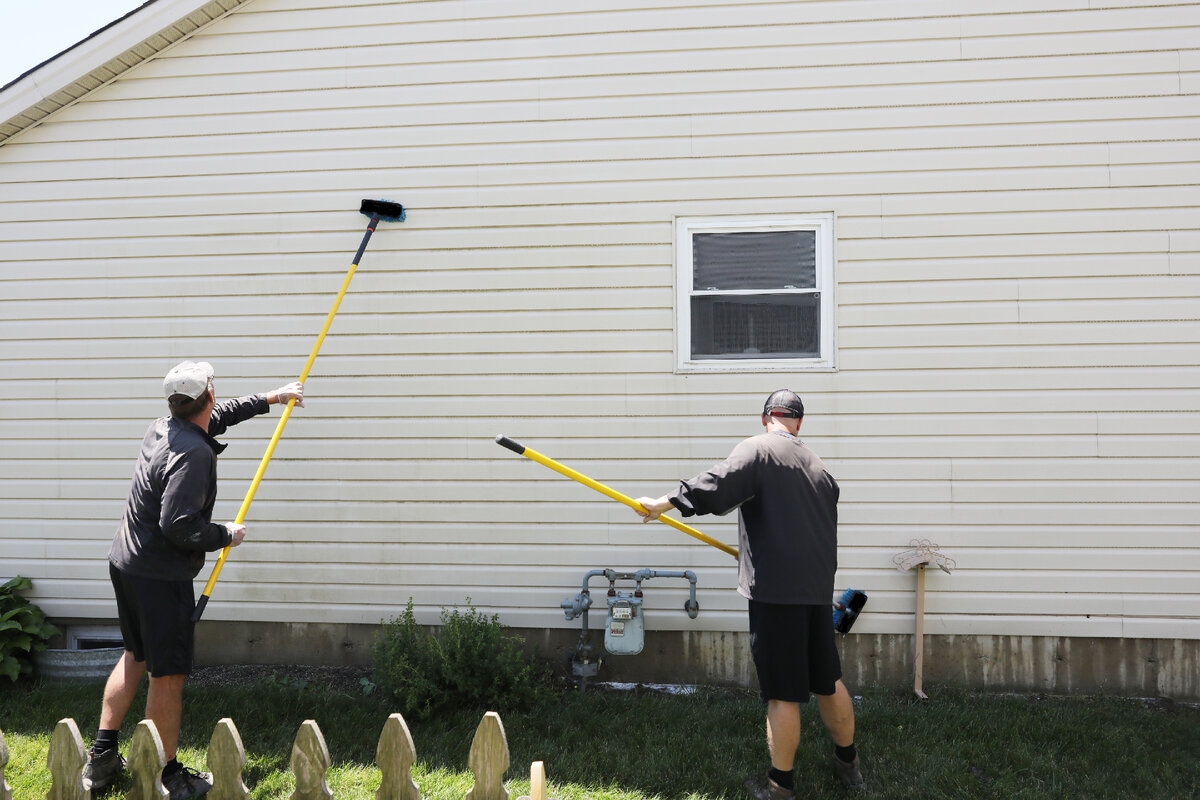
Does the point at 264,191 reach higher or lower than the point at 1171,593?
higher

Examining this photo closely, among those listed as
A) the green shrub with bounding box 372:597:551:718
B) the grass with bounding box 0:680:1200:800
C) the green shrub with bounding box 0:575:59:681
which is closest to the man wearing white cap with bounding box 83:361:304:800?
the grass with bounding box 0:680:1200:800

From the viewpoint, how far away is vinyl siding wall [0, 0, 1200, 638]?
4422 mm

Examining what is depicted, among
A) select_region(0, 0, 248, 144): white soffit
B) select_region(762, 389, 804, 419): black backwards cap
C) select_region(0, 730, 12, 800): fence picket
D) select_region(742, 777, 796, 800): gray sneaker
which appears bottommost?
select_region(742, 777, 796, 800): gray sneaker

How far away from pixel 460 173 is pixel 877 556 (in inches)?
136

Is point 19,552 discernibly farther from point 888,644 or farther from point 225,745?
point 888,644

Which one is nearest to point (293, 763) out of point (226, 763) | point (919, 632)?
point (226, 763)

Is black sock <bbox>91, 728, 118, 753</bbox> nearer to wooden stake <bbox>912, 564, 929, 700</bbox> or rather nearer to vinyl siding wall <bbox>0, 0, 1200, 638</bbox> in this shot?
vinyl siding wall <bbox>0, 0, 1200, 638</bbox>

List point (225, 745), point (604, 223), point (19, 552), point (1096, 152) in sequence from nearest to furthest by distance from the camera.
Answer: point (225, 745) → point (1096, 152) → point (604, 223) → point (19, 552)

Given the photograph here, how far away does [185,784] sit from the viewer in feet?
11.0

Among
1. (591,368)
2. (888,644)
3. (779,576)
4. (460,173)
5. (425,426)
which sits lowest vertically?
(888,644)

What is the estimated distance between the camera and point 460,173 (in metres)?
4.78

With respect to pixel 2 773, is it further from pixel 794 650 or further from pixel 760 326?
pixel 760 326

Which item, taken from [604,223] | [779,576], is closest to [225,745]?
[779,576]

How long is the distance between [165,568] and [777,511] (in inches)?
105
